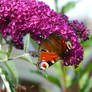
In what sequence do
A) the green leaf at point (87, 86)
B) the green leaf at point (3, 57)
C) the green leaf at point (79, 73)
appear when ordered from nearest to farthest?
the green leaf at point (3, 57), the green leaf at point (87, 86), the green leaf at point (79, 73)

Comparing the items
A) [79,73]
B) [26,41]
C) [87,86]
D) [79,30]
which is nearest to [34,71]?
[87,86]

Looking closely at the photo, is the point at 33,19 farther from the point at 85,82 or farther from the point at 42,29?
the point at 85,82

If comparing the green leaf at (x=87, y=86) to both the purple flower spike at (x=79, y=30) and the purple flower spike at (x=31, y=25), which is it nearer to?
the purple flower spike at (x=79, y=30)

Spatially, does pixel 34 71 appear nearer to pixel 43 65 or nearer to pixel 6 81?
pixel 6 81

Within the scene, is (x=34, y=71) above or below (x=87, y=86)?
above

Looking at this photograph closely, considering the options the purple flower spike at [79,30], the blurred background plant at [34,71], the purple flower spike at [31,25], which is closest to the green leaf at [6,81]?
the blurred background plant at [34,71]
